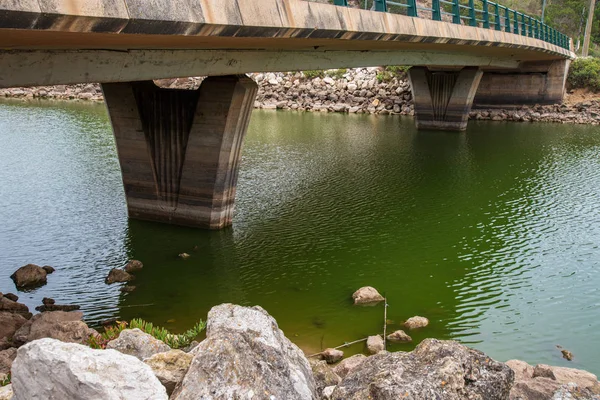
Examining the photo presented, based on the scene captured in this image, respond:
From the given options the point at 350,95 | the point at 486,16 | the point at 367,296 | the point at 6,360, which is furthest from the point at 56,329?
the point at 350,95

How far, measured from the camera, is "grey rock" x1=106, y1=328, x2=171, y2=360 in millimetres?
6023

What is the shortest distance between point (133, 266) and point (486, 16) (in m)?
16.8

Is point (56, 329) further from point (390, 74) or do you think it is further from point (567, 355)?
point (390, 74)

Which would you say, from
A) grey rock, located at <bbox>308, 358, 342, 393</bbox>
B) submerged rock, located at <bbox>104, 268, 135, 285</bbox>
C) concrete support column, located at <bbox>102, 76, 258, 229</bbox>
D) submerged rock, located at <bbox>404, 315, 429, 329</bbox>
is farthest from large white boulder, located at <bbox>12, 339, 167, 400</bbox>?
concrete support column, located at <bbox>102, 76, 258, 229</bbox>

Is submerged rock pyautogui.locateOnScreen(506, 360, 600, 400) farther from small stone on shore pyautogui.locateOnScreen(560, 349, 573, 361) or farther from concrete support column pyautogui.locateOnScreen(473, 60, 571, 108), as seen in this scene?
concrete support column pyautogui.locateOnScreen(473, 60, 571, 108)

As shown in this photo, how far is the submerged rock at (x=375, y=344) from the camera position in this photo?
32.7 feet

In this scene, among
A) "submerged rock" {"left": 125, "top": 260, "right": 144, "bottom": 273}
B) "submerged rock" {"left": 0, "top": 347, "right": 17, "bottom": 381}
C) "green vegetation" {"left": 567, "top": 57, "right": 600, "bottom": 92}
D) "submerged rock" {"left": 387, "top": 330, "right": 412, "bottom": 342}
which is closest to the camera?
"submerged rock" {"left": 0, "top": 347, "right": 17, "bottom": 381}

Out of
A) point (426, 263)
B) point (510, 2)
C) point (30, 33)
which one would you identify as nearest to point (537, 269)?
point (426, 263)

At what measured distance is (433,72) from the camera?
36.3 metres

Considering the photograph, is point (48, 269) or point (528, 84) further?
point (528, 84)

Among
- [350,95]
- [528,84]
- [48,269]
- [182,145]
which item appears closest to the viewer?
[48,269]

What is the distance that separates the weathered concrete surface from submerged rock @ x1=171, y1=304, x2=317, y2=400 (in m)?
4.00

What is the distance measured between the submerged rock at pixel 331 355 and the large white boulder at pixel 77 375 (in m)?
5.45

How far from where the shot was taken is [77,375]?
162 inches
